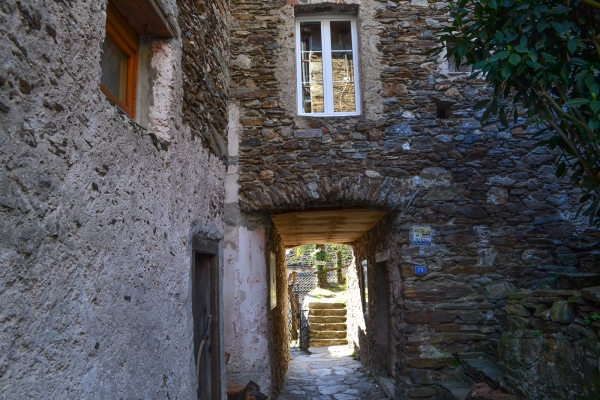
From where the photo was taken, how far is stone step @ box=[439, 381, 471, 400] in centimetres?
466

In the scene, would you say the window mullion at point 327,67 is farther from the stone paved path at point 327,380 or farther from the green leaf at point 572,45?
the stone paved path at point 327,380

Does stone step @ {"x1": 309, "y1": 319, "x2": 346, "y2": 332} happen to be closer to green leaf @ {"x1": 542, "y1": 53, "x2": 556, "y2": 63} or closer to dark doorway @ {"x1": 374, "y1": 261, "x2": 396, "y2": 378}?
dark doorway @ {"x1": 374, "y1": 261, "x2": 396, "y2": 378}

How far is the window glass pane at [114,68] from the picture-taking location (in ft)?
7.72

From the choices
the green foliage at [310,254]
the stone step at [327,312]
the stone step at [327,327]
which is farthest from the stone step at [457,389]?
the green foliage at [310,254]

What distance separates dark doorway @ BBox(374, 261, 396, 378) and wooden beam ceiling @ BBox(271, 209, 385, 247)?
77 centimetres

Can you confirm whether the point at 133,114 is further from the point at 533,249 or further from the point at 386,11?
the point at 533,249

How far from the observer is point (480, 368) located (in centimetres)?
477

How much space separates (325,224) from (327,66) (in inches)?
115

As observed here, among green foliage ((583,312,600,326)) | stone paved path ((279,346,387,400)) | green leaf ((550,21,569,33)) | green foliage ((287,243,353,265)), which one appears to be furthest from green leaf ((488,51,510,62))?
green foliage ((287,243,353,265))

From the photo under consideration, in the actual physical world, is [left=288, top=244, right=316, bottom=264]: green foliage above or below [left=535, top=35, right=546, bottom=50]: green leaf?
below

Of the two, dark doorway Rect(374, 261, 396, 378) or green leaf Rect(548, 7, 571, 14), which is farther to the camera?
dark doorway Rect(374, 261, 396, 378)

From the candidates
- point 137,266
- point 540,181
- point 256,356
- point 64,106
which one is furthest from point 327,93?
point 64,106

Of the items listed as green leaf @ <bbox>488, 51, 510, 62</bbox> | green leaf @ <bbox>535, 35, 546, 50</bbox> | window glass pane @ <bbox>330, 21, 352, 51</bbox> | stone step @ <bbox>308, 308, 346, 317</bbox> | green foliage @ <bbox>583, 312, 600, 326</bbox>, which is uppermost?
window glass pane @ <bbox>330, 21, 352, 51</bbox>

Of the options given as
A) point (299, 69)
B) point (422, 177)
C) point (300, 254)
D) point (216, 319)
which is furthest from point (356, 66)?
point (300, 254)
